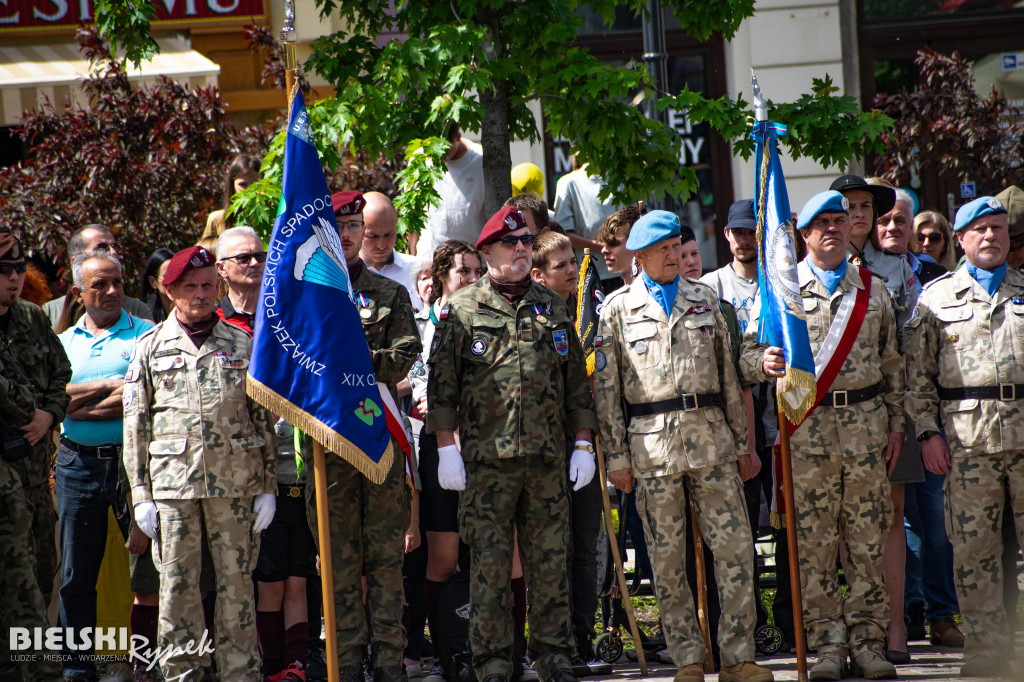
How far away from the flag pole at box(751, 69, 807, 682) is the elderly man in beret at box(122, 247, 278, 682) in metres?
2.62

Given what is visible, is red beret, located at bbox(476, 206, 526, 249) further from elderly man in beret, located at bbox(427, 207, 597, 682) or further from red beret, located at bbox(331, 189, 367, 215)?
red beret, located at bbox(331, 189, 367, 215)

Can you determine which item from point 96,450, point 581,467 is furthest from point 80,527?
point 581,467

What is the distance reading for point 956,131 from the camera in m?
10.1

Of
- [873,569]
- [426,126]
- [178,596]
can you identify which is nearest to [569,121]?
[426,126]

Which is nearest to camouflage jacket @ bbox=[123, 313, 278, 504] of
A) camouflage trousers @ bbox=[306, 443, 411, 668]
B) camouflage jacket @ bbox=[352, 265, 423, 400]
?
camouflage trousers @ bbox=[306, 443, 411, 668]

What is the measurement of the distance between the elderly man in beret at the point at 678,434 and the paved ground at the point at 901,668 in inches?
20.2

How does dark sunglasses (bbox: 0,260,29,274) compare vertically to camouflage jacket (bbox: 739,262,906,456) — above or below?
above

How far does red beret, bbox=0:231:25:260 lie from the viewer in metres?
5.93

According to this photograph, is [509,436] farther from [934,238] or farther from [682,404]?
[934,238]

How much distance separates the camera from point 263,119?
1286 cm

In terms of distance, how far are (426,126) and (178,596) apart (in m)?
3.18

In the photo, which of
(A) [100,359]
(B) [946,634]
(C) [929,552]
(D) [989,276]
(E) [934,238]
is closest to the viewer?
(D) [989,276]

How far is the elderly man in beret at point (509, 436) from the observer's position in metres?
5.70

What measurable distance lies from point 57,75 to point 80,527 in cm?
664
